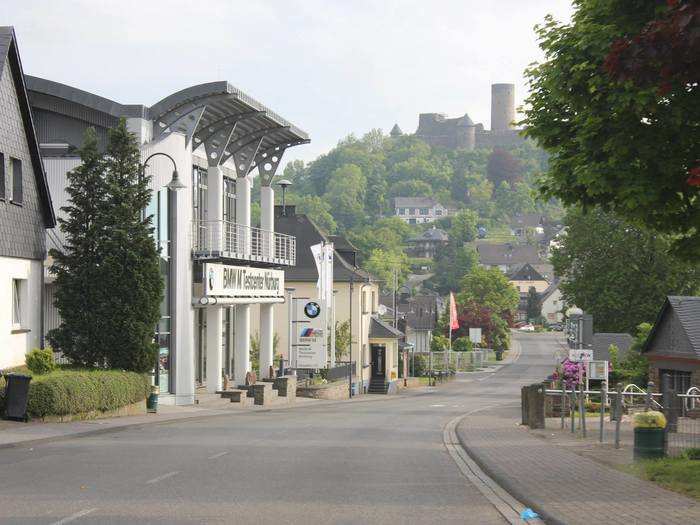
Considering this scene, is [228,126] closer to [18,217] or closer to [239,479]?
Result: [18,217]

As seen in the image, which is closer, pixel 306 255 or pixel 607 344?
pixel 607 344

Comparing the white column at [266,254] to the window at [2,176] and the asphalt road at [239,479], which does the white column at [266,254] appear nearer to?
the window at [2,176]

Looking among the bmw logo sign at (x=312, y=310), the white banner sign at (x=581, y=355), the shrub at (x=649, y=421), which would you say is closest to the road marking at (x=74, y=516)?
the shrub at (x=649, y=421)

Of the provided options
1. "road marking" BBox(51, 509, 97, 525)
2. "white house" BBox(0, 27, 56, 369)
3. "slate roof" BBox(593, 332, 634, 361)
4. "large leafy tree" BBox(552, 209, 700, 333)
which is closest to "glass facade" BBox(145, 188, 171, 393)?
"white house" BBox(0, 27, 56, 369)

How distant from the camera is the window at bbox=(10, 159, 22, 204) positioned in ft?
96.9

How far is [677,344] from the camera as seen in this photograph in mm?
37281

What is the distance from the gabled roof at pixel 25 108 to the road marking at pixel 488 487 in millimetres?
14363

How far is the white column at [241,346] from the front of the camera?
4569cm

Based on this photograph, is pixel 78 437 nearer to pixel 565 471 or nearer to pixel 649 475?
pixel 565 471

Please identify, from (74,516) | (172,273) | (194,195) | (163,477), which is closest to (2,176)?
(172,273)

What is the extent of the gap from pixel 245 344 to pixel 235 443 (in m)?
24.2

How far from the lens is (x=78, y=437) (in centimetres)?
2266

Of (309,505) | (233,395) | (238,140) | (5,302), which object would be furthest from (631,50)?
(238,140)

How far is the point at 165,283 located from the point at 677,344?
17254 mm
